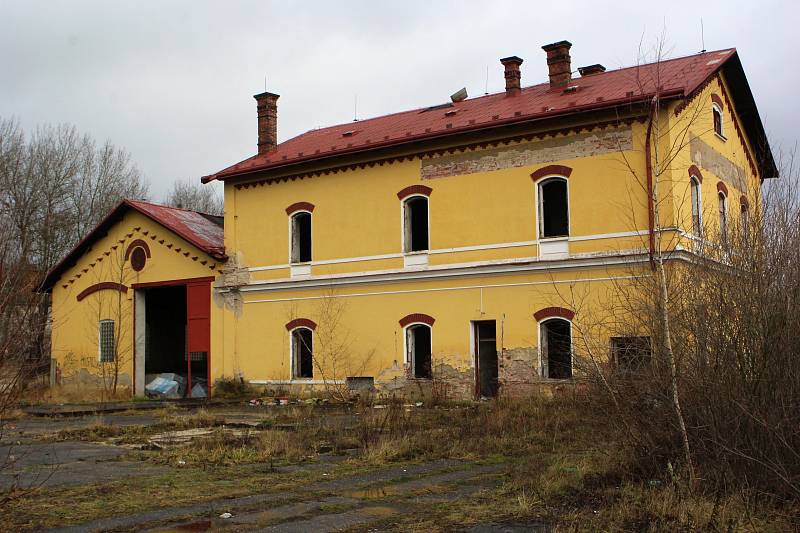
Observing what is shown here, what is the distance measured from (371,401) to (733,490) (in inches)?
550

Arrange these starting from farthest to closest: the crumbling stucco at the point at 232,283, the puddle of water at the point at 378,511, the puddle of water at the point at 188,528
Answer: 1. the crumbling stucco at the point at 232,283
2. the puddle of water at the point at 378,511
3. the puddle of water at the point at 188,528

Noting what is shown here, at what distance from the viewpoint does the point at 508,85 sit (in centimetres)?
2512

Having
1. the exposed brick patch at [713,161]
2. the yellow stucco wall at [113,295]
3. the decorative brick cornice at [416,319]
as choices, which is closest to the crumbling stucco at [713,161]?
the exposed brick patch at [713,161]

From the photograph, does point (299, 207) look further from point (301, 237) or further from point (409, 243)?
point (409, 243)

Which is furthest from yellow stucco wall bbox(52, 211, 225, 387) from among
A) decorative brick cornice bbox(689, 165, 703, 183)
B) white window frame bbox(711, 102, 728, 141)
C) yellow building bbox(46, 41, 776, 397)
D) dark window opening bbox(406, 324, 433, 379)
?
white window frame bbox(711, 102, 728, 141)

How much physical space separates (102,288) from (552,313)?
1641 cm

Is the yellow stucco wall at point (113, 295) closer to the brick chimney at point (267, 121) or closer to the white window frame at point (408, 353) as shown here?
the brick chimney at point (267, 121)

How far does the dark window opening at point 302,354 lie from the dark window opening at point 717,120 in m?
12.6

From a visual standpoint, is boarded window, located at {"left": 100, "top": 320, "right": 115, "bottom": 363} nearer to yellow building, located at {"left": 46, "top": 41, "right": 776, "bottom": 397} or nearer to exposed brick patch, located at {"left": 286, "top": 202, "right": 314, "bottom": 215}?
yellow building, located at {"left": 46, "top": 41, "right": 776, "bottom": 397}

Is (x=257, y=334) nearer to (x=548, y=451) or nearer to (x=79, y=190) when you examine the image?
(x=548, y=451)

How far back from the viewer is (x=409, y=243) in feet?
76.4

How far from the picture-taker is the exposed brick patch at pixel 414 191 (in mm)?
22875

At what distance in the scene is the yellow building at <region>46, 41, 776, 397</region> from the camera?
784 inches

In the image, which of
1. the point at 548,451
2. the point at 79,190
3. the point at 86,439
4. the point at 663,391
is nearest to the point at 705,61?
the point at 548,451
